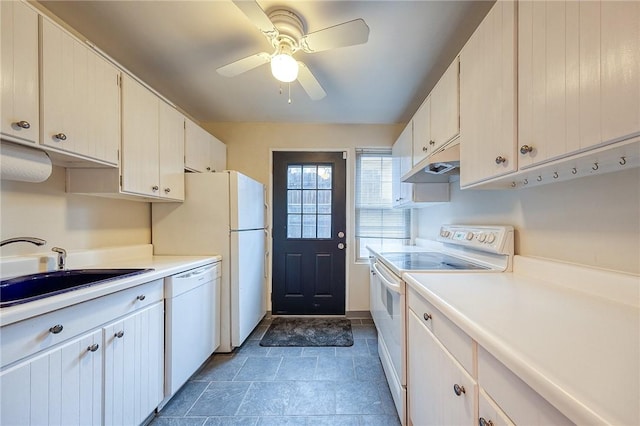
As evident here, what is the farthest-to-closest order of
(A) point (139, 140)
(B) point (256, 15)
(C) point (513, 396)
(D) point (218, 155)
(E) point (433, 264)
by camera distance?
(D) point (218, 155) < (A) point (139, 140) < (E) point (433, 264) < (B) point (256, 15) < (C) point (513, 396)

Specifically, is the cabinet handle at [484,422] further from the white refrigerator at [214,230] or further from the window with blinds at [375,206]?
the window with blinds at [375,206]

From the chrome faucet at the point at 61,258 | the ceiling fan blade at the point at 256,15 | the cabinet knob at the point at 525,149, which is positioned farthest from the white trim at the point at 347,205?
the cabinet knob at the point at 525,149

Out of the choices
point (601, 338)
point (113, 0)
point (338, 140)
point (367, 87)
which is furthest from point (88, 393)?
point (338, 140)

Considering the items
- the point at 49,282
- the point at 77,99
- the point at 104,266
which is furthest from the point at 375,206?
the point at 49,282

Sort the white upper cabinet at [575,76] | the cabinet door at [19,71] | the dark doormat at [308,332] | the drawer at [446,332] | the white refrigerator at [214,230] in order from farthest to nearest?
the dark doormat at [308,332] < the white refrigerator at [214,230] < the cabinet door at [19,71] < the drawer at [446,332] < the white upper cabinet at [575,76]

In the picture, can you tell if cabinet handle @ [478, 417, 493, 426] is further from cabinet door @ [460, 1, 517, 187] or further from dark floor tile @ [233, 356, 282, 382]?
dark floor tile @ [233, 356, 282, 382]

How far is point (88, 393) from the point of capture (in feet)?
3.58

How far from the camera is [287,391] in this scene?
70.2 inches

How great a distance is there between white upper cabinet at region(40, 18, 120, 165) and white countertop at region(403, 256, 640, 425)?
6.17ft

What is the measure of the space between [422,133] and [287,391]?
7.22 feet

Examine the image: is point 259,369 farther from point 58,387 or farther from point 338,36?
point 338,36

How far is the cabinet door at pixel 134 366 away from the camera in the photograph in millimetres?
1196

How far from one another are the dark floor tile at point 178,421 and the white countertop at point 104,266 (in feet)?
2.83

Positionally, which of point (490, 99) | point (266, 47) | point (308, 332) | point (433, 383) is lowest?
→ point (308, 332)
